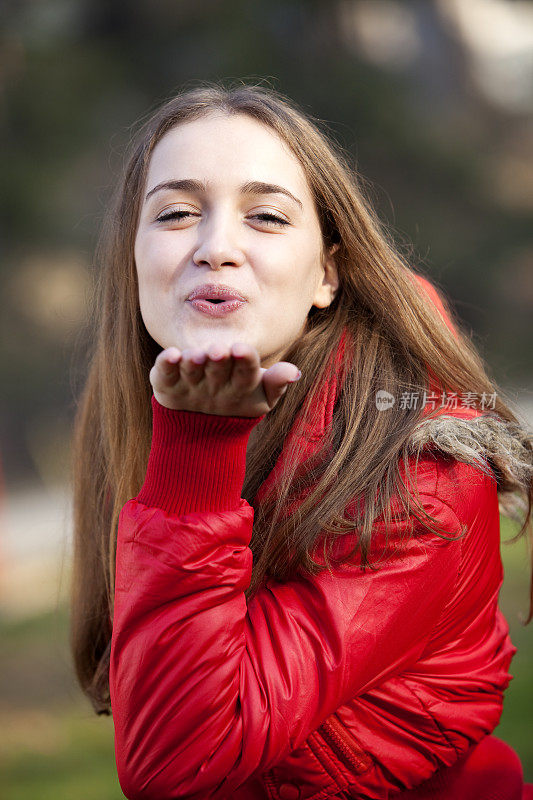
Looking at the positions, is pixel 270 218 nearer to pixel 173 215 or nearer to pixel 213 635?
pixel 173 215

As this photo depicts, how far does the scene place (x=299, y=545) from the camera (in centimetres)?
165

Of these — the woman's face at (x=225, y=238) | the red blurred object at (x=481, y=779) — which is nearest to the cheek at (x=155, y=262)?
the woman's face at (x=225, y=238)

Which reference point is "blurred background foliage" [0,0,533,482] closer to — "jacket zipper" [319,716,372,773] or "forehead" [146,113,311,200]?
"forehead" [146,113,311,200]

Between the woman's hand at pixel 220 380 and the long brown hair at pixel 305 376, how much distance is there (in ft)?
1.15

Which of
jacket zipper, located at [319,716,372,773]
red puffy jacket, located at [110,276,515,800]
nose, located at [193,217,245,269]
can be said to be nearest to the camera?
red puffy jacket, located at [110,276,515,800]

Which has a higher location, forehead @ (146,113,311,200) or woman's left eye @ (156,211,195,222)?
forehead @ (146,113,311,200)

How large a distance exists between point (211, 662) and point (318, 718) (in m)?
0.23

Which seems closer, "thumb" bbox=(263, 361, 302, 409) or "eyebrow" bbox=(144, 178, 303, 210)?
"thumb" bbox=(263, 361, 302, 409)

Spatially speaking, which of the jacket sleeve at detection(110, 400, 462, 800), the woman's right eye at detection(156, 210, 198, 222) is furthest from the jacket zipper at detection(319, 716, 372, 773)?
→ the woman's right eye at detection(156, 210, 198, 222)

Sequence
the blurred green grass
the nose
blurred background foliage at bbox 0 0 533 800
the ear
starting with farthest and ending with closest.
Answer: blurred background foliage at bbox 0 0 533 800
the blurred green grass
the ear
the nose

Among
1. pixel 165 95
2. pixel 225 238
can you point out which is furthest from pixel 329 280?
pixel 165 95

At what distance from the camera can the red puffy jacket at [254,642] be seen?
4.81ft

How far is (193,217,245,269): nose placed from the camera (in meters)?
1.74

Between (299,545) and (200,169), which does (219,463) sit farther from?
(200,169)
